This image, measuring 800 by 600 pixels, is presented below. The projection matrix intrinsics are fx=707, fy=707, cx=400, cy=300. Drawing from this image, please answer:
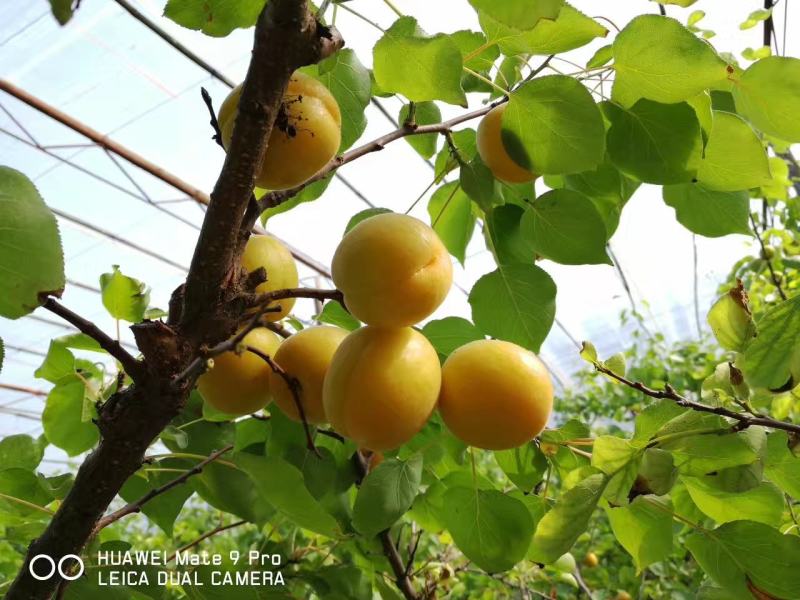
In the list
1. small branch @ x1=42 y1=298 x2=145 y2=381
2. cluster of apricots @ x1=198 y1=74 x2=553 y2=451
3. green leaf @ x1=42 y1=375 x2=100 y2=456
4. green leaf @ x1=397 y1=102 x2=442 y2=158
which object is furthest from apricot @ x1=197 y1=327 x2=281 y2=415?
green leaf @ x1=397 y1=102 x2=442 y2=158

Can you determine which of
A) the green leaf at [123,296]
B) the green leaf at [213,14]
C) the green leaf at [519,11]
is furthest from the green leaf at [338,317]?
the green leaf at [519,11]

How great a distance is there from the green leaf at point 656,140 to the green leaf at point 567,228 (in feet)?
→ 0.18

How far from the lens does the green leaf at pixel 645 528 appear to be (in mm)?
699

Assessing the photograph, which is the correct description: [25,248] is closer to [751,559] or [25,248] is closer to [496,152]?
[496,152]

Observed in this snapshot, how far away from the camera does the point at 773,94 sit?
0.63 metres

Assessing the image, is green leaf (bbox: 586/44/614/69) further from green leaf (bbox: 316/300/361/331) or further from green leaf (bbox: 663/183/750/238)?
green leaf (bbox: 316/300/361/331)

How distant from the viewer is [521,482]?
766 mm

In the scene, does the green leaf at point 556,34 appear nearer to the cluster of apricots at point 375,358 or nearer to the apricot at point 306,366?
the cluster of apricots at point 375,358

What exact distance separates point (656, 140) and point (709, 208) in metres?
0.15

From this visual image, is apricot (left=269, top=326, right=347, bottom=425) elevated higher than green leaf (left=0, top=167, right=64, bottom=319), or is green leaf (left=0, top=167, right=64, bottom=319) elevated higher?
green leaf (left=0, top=167, right=64, bottom=319)

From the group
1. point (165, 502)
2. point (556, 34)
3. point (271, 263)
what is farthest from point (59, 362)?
point (556, 34)

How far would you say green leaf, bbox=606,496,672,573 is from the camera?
70 cm

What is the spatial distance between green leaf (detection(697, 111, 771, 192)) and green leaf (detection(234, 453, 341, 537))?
0.47 meters

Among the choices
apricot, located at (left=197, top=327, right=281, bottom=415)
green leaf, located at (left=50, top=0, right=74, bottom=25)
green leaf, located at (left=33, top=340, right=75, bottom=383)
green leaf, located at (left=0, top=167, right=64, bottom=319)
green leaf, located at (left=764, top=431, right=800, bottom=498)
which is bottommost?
green leaf, located at (left=764, top=431, right=800, bottom=498)
